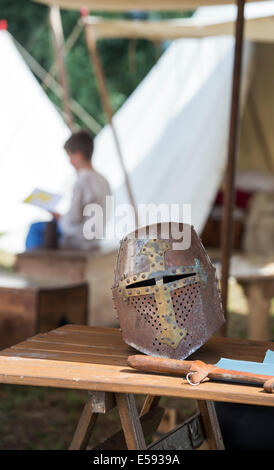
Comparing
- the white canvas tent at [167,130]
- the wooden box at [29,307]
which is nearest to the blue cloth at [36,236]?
the wooden box at [29,307]

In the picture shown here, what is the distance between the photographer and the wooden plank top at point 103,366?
149cm

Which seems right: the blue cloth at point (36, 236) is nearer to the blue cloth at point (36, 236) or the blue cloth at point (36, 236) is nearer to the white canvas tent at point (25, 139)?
the blue cloth at point (36, 236)

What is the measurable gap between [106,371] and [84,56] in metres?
12.9

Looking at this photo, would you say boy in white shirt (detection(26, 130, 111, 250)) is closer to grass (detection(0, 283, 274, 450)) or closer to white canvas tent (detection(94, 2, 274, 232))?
white canvas tent (detection(94, 2, 274, 232))

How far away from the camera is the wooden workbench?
1.49 metres

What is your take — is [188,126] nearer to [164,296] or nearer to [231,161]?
[231,161]

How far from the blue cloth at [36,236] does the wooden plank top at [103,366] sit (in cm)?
263

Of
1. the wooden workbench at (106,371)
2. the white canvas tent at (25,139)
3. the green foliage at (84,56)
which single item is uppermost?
the green foliage at (84,56)

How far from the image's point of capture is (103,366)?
1.65 metres

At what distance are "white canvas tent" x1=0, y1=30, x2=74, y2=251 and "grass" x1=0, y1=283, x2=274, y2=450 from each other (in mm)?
2789

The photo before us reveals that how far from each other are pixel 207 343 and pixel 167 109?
4.87 meters

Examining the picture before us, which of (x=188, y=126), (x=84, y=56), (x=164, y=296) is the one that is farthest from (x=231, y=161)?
(x=84, y=56)

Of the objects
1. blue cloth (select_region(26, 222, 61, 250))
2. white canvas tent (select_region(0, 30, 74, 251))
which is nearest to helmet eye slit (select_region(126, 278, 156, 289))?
blue cloth (select_region(26, 222, 61, 250))

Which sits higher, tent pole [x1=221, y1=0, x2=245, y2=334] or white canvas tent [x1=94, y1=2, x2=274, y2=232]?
white canvas tent [x1=94, y1=2, x2=274, y2=232]
